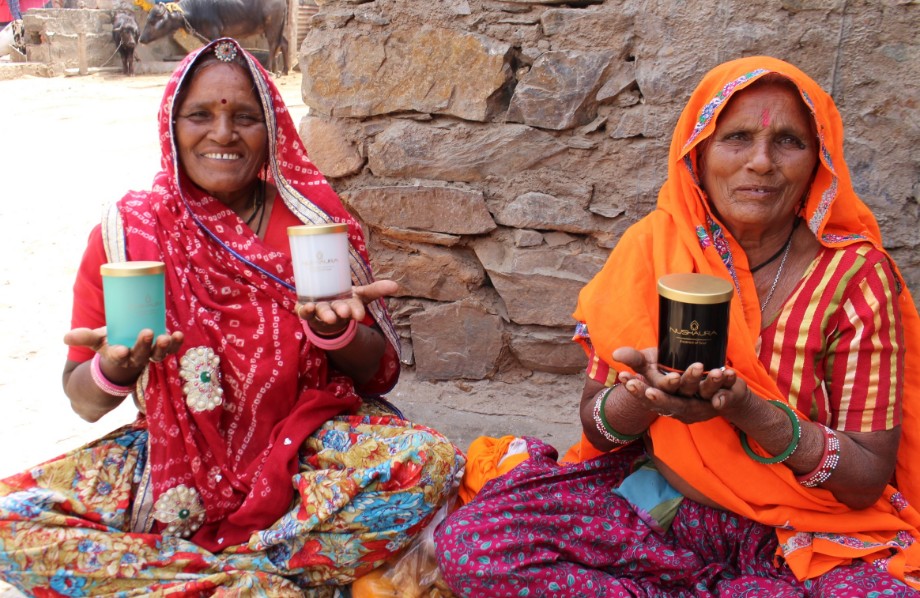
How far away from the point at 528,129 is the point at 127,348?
1.63m

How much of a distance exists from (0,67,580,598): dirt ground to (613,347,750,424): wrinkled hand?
4.51 ft

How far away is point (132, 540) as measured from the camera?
6.28 feet

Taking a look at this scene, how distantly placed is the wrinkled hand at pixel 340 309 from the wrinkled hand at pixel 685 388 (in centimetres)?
59

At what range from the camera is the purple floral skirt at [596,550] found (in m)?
1.81

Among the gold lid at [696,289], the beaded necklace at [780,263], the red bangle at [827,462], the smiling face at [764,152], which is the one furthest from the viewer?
the beaded necklace at [780,263]

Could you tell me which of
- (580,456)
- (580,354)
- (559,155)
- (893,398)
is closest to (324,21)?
(559,155)

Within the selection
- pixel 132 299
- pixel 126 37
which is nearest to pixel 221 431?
pixel 132 299

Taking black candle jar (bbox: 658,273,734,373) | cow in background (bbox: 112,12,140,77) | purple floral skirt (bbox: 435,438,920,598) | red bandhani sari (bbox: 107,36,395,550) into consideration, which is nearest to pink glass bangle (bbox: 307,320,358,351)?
red bandhani sari (bbox: 107,36,395,550)

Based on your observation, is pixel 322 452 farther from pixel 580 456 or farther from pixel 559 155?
pixel 559 155

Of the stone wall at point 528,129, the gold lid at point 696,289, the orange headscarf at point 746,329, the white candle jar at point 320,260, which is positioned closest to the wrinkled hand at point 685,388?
the gold lid at point 696,289

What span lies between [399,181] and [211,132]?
1058 mm

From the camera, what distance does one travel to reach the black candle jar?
4.61ft

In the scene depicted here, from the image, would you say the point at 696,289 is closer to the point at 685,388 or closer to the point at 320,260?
the point at 685,388

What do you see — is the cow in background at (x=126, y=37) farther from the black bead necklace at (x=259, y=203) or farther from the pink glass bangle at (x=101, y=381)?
the pink glass bangle at (x=101, y=381)
